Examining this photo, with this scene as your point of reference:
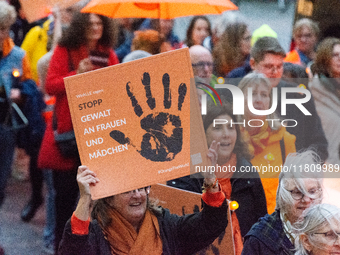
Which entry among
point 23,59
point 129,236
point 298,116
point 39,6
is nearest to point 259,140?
point 298,116

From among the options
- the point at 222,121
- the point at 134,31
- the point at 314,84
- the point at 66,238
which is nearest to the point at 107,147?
the point at 66,238

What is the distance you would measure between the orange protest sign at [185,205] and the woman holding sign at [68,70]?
842 mm

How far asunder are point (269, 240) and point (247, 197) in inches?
10.5

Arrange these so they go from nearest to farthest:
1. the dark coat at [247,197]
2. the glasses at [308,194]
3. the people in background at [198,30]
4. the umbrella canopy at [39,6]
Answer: the glasses at [308,194], the dark coat at [247,197], the umbrella canopy at [39,6], the people in background at [198,30]

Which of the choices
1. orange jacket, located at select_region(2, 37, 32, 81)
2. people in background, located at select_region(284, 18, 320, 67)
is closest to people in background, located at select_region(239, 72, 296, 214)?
people in background, located at select_region(284, 18, 320, 67)

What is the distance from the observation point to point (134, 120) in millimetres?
2279

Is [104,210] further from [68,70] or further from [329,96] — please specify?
[329,96]

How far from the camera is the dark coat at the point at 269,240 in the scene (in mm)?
2459

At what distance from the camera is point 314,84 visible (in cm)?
283

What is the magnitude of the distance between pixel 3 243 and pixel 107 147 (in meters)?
1.96

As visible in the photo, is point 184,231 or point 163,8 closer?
point 184,231

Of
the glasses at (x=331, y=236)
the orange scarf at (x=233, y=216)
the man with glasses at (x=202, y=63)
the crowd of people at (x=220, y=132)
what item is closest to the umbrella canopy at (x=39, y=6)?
the crowd of people at (x=220, y=132)

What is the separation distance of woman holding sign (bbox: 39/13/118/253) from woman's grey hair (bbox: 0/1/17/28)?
0.52m

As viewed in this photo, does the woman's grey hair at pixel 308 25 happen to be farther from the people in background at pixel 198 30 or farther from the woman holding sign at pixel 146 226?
the woman holding sign at pixel 146 226
